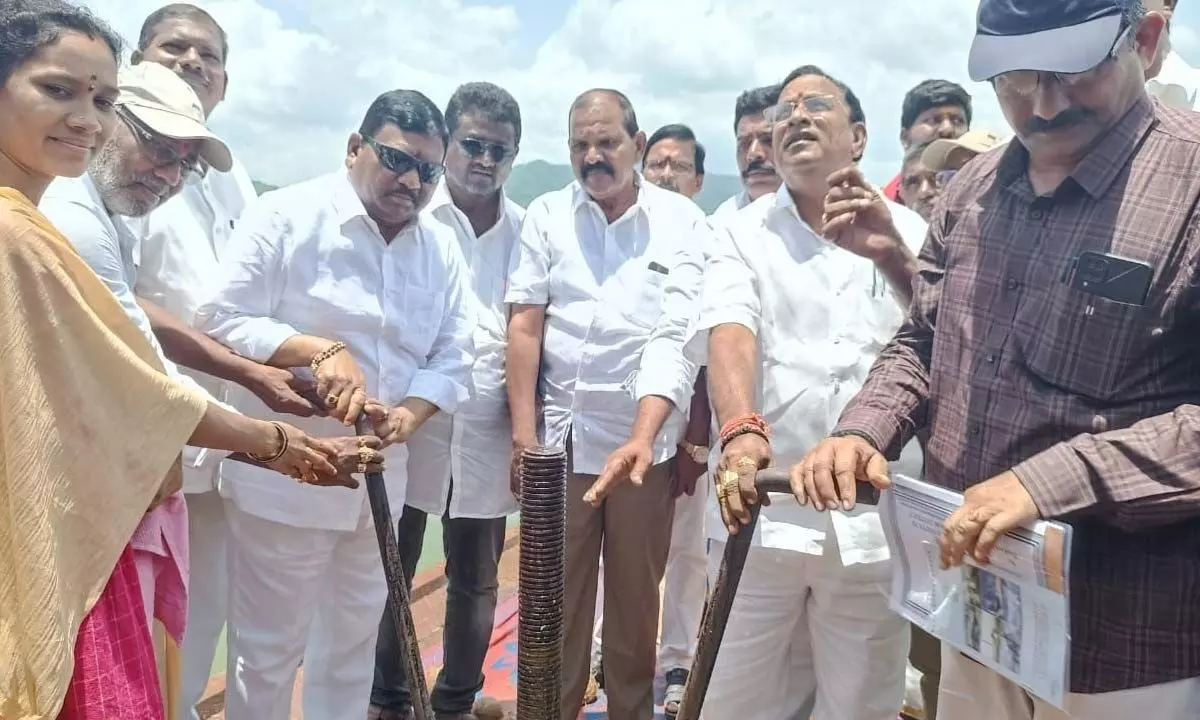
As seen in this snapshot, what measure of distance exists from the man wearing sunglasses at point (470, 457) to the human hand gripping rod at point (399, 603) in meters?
1.12

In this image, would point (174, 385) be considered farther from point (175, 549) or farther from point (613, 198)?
point (613, 198)

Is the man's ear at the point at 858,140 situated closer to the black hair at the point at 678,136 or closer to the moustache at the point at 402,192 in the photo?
the moustache at the point at 402,192

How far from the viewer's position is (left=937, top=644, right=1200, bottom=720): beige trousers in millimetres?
1497

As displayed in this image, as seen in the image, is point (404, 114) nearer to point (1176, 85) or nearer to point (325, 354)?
point (325, 354)

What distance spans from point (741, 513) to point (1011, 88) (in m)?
0.95

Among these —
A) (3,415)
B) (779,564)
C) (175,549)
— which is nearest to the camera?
(3,415)

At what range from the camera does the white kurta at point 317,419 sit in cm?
258

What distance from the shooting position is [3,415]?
1496 millimetres

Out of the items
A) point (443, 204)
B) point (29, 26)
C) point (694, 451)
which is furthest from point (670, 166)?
point (29, 26)

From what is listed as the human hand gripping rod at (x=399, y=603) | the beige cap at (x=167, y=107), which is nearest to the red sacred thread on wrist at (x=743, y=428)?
the human hand gripping rod at (x=399, y=603)

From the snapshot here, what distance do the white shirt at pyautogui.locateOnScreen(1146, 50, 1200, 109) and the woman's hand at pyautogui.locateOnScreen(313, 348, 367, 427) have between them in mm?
3274

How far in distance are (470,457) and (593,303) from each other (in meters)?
0.75

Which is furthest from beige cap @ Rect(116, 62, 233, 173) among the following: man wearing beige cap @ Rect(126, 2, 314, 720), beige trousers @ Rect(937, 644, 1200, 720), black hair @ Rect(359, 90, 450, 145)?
beige trousers @ Rect(937, 644, 1200, 720)

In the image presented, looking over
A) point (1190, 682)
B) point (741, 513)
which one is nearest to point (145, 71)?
point (741, 513)
